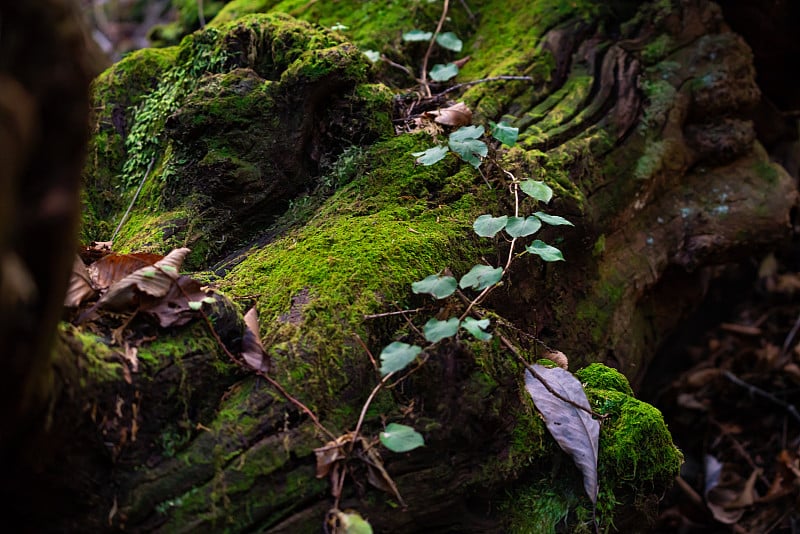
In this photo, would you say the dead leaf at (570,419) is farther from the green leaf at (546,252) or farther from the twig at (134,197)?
the twig at (134,197)

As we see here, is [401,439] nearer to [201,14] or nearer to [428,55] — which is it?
[428,55]

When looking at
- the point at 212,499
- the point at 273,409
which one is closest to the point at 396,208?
the point at 273,409

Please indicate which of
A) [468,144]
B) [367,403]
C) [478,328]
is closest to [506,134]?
[468,144]

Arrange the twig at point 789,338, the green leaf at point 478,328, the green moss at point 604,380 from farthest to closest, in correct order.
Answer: the twig at point 789,338 → the green moss at point 604,380 → the green leaf at point 478,328

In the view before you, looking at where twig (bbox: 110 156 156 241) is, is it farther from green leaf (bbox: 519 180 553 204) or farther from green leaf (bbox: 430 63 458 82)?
green leaf (bbox: 519 180 553 204)

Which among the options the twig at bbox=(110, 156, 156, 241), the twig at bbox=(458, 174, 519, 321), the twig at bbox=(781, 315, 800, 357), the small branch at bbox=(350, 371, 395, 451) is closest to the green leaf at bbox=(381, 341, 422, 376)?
the small branch at bbox=(350, 371, 395, 451)

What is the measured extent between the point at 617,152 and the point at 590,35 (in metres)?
0.77

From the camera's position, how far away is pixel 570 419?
2055 mm

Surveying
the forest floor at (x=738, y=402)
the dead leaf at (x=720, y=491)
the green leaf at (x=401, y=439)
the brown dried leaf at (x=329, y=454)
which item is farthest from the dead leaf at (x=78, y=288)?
the dead leaf at (x=720, y=491)

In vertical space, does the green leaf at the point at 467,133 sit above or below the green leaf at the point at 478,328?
above

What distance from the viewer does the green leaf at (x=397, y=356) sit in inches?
70.4

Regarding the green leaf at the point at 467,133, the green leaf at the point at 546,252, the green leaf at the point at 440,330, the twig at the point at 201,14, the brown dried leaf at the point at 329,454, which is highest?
the twig at the point at 201,14

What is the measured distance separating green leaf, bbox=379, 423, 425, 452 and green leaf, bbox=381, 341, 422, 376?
152mm

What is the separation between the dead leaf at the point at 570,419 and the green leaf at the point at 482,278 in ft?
1.20
